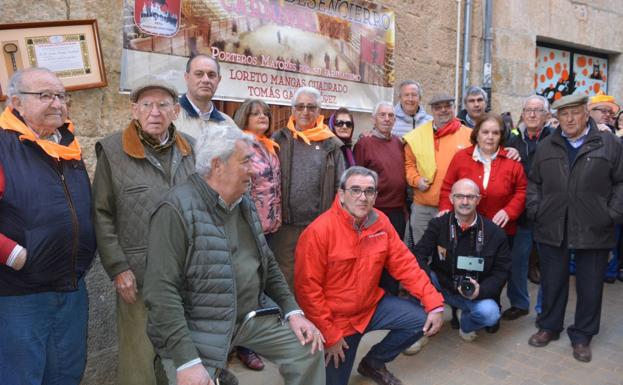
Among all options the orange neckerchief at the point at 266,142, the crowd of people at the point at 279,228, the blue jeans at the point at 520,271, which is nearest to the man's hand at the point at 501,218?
the crowd of people at the point at 279,228

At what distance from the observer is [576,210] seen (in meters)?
3.26

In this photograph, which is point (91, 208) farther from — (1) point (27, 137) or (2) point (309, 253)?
(2) point (309, 253)

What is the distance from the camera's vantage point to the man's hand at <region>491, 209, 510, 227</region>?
358cm

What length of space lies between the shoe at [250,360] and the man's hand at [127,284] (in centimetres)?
116

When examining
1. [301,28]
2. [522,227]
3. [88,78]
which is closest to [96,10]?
[88,78]

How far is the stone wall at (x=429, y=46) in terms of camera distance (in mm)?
3084

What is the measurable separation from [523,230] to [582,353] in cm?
108

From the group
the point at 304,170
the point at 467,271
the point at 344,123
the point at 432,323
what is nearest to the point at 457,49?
the point at 344,123

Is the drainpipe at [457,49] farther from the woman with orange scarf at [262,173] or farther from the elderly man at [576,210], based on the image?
the woman with orange scarf at [262,173]

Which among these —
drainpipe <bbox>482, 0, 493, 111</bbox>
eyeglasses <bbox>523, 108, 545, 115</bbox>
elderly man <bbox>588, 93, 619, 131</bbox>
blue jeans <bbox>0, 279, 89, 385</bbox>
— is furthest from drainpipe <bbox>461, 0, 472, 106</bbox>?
blue jeans <bbox>0, 279, 89, 385</bbox>

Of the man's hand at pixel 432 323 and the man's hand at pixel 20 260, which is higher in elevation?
the man's hand at pixel 20 260

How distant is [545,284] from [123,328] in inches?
117

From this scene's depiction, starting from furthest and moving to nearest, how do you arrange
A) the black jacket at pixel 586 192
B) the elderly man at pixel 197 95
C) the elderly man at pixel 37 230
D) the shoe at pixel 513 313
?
the shoe at pixel 513 313 → the black jacket at pixel 586 192 → the elderly man at pixel 197 95 → the elderly man at pixel 37 230

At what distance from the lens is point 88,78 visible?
10.0 ft
